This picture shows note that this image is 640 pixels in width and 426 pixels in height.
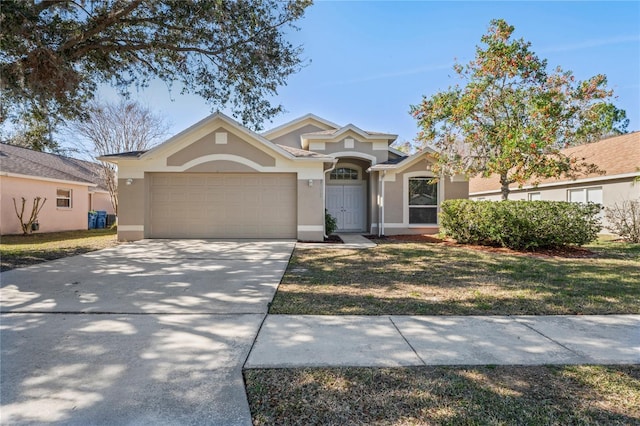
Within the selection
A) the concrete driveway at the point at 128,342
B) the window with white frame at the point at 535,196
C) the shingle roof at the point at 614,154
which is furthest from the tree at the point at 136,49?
the window with white frame at the point at 535,196

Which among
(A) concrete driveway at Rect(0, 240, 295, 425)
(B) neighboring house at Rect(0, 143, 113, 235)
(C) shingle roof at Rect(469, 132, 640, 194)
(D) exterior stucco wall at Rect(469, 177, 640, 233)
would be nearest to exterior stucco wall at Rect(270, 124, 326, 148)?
(C) shingle roof at Rect(469, 132, 640, 194)

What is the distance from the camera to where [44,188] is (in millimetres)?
16422

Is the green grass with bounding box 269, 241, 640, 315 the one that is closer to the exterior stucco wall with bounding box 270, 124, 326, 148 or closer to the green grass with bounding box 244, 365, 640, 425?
the green grass with bounding box 244, 365, 640, 425

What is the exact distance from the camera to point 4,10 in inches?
239

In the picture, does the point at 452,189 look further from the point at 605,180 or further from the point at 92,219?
the point at 92,219

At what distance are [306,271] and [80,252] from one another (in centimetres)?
714

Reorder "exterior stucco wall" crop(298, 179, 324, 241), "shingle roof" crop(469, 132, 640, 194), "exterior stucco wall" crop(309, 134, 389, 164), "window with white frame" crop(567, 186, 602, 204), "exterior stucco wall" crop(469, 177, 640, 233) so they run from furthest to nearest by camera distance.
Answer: "window with white frame" crop(567, 186, 602, 204)
"exterior stucco wall" crop(309, 134, 389, 164)
"shingle roof" crop(469, 132, 640, 194)
"exterior stucco wall" crop(469, 177, 640, 233)
"exterior stucco wall" crop(298, 179, 324, 241)

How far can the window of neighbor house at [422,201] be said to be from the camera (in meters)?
14.7

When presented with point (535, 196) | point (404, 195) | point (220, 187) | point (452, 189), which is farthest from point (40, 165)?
point (535, 196)

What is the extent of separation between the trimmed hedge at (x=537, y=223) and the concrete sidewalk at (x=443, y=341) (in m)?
6.15

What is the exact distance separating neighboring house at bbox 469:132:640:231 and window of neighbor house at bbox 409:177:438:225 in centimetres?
483

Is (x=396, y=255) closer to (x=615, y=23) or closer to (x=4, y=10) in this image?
(x=615, y=23)

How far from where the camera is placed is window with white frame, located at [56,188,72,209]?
683 inches

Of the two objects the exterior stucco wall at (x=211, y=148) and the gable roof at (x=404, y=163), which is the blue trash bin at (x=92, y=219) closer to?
the exterior stucco wall at (x=211, y=148)
